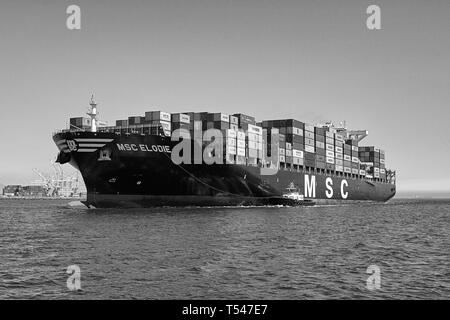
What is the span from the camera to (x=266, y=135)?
2697 inches

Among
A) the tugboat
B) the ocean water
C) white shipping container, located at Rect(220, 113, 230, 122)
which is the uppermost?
white shipping container, located at Rect(220, 113, 230, 122)

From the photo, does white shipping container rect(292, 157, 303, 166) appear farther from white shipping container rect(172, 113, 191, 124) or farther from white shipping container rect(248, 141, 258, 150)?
white shipping container rect(172, 113, 191, 124)

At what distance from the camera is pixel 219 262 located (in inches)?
821

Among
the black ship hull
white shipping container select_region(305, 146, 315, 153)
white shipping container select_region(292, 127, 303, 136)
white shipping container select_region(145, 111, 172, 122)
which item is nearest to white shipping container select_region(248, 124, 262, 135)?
the black ship hull

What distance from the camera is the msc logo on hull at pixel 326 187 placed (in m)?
75.7

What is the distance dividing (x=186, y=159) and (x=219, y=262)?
31.5 m

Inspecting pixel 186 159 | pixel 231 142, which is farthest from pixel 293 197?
pixel 186 159

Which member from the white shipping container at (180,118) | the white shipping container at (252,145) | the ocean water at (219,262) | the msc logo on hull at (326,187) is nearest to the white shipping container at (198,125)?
the white shipping container at (180,118)

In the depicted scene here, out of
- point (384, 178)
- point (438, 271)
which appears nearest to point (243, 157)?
point (438, 271)

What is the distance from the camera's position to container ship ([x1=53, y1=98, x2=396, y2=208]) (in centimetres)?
4847

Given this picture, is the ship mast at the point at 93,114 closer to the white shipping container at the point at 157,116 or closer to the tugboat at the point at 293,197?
the white shipping container at the point at 157,116

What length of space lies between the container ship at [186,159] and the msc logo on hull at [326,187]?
1.00 m

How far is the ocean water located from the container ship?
14.1m
